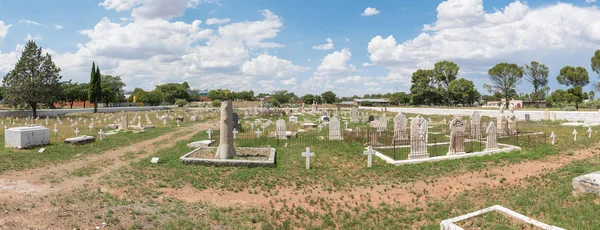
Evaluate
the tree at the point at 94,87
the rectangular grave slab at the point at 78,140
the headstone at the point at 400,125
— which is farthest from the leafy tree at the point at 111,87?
the headstone at the point at 400,125

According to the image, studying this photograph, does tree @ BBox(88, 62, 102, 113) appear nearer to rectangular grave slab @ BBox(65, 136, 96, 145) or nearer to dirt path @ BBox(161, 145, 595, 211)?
rectangular grave slab @ BBox(65, 136, 96, 145)

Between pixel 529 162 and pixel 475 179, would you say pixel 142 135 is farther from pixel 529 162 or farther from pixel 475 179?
pixel 529 162

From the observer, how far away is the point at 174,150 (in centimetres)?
1602

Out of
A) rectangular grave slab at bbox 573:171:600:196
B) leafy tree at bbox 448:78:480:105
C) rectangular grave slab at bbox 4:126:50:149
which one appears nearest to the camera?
rectangular grave slab at bbox 573:171:600:196

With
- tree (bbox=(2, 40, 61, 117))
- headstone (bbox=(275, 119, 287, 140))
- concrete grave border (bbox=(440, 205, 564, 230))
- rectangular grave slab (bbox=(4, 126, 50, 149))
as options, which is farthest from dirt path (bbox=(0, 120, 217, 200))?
tree (bbox=(2, 40, 61, 117))

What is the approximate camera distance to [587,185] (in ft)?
23.6

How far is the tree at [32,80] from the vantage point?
39.4 metres

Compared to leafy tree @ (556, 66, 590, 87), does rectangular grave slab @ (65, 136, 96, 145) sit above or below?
below

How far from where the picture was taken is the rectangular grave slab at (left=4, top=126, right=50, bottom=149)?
1536 cm

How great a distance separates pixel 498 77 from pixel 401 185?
8442 cm

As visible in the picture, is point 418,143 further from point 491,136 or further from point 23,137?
point 23,137

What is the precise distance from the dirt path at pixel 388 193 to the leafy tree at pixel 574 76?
237 feet

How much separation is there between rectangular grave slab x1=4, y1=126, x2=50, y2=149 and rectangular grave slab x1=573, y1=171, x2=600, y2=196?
20867mm

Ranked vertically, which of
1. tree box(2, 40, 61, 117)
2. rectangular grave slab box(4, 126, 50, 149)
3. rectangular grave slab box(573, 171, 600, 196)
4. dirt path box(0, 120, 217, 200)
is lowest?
dirt path box(0, 120, 217, 200)
